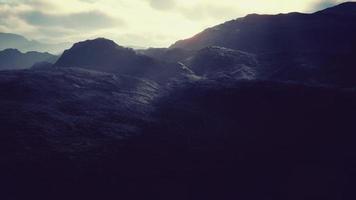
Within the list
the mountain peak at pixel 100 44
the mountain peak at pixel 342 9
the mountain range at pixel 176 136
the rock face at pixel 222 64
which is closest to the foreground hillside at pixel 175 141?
the mountain range at pixel 176 136

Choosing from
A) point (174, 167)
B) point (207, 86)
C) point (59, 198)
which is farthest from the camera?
point (207, 86)

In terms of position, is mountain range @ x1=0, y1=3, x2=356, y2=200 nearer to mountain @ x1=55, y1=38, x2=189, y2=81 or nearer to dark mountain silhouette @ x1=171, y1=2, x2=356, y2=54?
mountain @ x1=55, y1=38, x2=189, y2=81

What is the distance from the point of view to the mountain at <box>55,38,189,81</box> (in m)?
98.1

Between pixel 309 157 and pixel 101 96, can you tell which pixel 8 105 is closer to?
pixel 101 96

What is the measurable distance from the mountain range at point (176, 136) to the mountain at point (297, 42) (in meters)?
1.13

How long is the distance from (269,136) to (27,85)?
137ft

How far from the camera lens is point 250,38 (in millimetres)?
147500

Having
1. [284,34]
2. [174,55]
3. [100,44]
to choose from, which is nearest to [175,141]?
[100,44]

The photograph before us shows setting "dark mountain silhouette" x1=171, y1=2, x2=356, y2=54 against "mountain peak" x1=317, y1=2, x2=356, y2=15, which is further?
"mountain peak" x1=317, y1=2, x2=356, y2=15

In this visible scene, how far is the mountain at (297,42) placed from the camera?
90.3m

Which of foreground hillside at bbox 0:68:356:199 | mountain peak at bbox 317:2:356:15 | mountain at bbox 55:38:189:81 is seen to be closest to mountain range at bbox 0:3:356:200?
foreground hillside at bbox 0:68:356:199

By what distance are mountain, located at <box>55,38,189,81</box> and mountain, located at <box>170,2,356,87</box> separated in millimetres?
26196

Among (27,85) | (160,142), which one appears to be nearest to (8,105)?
(27,85)

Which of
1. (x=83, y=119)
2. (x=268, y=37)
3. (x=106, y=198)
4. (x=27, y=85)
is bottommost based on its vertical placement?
(x=106, y=198)
